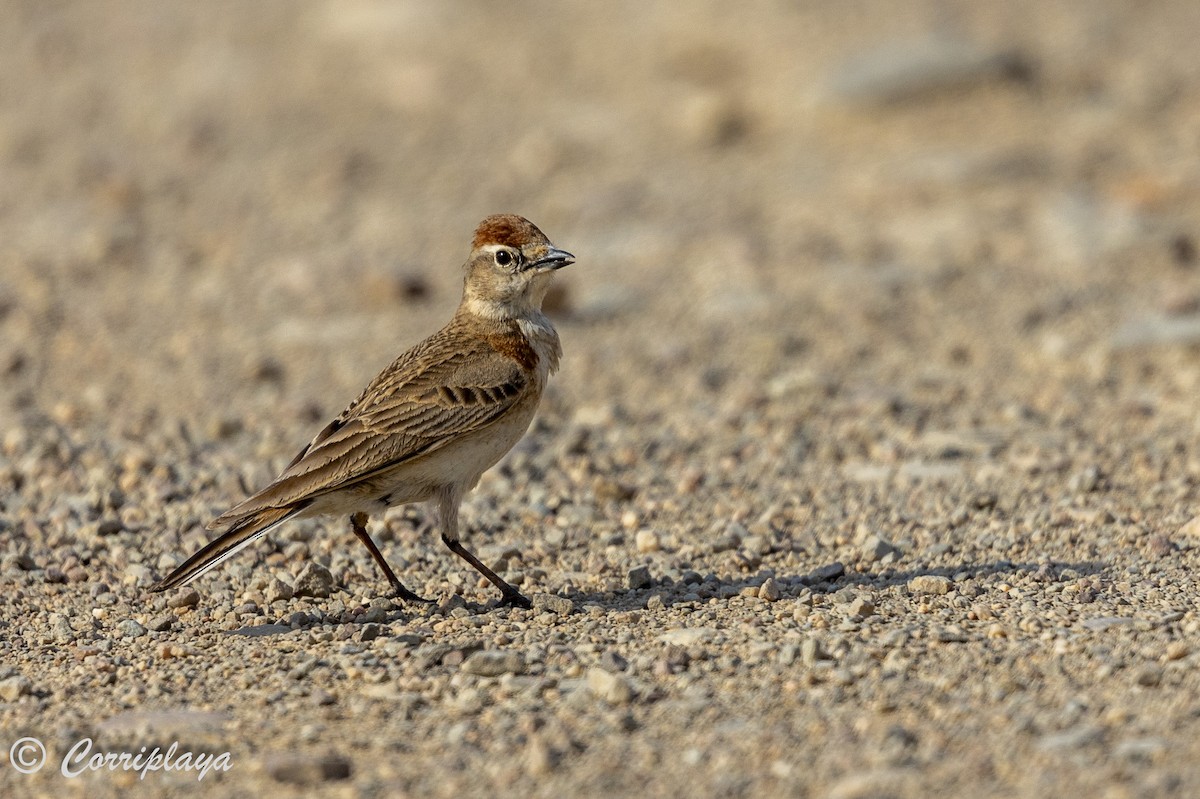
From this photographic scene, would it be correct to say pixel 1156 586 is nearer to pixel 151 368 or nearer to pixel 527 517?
pixel 527 517

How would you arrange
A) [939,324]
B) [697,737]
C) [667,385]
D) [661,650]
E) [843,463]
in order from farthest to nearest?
1. [939,324]
2. [667,385]
3. [843,463]
4. [661,650]
5. [697,737]

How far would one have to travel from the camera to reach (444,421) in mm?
6648

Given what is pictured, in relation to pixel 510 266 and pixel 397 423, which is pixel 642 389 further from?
pixel 397 423

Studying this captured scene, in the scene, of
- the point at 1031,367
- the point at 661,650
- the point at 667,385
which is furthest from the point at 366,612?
the point at 1031,367

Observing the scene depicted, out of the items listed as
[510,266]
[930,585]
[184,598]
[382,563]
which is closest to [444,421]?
[382,563]

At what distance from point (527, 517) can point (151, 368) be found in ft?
12.1

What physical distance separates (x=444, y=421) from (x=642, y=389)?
3.55 metres

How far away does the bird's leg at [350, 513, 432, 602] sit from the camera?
22.1 feet

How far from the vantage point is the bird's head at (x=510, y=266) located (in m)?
7.25

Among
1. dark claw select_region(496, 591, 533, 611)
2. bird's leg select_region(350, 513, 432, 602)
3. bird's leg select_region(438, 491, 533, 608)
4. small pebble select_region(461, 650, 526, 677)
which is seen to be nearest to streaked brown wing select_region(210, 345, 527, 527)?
bird's leg select_region(438, 491, 533, 608)

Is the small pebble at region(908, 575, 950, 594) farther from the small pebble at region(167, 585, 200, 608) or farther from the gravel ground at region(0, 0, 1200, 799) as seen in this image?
the small pebble at region(167, 585, 200, 608)

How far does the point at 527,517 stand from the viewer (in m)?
7.85

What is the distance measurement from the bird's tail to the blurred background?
3.13 meters

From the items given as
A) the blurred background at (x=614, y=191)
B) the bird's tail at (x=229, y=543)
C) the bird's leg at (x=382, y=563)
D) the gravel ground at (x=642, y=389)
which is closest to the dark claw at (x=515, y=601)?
the gravel ground at (x=642, y=389)
